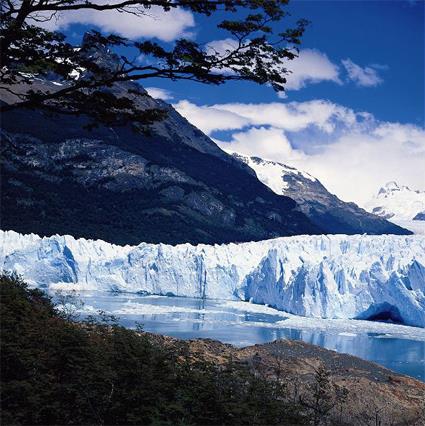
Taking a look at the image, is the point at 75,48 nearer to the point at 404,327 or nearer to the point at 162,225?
the point at 404,327

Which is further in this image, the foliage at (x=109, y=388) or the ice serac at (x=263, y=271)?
the ice serac at (x=263, y=271)

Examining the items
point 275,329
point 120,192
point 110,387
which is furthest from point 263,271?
point 120,192

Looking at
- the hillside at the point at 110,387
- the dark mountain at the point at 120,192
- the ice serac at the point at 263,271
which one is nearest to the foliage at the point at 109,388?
the hillside at the point at 110,387

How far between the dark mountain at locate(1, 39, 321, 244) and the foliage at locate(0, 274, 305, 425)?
51.7m

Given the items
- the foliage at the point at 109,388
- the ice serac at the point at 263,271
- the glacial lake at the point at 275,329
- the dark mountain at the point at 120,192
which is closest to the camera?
the foliage at the point at 109,388

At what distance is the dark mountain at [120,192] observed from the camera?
6506 cm

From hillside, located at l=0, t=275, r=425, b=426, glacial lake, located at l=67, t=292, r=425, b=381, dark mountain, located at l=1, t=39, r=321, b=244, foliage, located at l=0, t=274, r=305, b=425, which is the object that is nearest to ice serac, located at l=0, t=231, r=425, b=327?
glacial lake, located at l=67, t=292, r=425, b=381

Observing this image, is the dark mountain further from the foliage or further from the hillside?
the foliage

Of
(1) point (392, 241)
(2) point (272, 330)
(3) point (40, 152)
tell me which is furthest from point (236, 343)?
(3) point (40, 152)

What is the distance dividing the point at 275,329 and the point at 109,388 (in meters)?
20.4

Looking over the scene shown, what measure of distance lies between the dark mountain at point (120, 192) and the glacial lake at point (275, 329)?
31154mm

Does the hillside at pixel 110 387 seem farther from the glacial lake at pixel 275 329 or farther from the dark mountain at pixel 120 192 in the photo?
the dark mountain at pixel 120 192

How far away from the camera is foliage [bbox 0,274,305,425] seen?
186 inches

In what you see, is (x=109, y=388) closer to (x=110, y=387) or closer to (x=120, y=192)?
(x=110, y=387)
